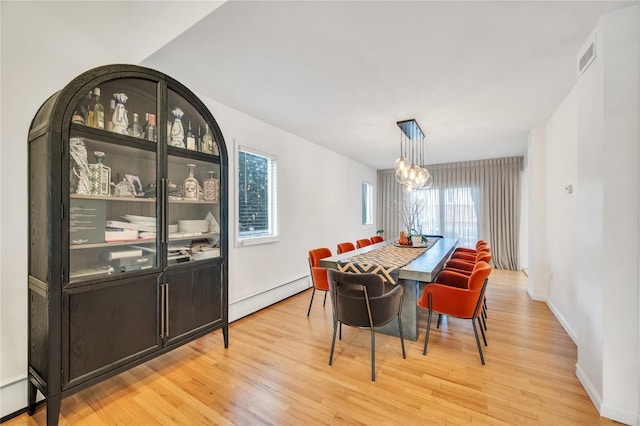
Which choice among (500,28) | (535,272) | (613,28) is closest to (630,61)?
(613,28)

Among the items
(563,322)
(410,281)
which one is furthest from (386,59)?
(563,322)

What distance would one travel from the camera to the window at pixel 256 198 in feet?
11.1

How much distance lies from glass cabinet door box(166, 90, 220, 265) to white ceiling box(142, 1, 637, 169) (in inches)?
17.8

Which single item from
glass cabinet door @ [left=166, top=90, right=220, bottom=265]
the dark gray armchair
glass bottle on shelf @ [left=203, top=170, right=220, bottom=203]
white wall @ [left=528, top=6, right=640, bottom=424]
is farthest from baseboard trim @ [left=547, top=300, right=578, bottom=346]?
glass bottle on shelf @ [left=203, top=170, right=220, bottom=203]

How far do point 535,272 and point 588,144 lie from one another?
276cm

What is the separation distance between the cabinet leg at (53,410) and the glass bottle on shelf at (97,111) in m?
1.70

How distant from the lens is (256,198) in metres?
3.64

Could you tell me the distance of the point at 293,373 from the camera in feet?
7.04

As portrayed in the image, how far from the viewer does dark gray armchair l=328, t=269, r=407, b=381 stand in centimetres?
205

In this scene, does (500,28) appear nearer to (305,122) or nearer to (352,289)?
(352,289)

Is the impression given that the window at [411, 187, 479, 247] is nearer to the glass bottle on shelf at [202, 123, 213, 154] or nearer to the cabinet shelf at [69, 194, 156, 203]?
the glass bottle on shelf at [202, 123, 213, 154]

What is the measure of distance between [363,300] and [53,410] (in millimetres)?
2037

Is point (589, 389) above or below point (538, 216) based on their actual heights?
below

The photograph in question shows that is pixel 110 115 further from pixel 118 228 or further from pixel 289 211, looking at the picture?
pixel 289 211
